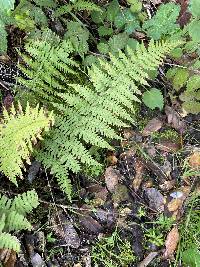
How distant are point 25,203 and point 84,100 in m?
0.82

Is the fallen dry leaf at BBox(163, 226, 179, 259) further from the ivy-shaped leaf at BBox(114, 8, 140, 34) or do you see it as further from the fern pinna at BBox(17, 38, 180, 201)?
the ivy-shaped leaf at BBox(114, 8, 140, 34)

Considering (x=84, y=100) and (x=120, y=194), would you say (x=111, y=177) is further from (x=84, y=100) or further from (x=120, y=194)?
(x=84, y=100)

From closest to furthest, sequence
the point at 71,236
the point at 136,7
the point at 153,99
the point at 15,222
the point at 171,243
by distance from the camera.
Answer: the point at 15,222
the point at 71,236
the point at 171,243
the point at 153,99
the point at 136,7

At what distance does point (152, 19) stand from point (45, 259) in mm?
1935

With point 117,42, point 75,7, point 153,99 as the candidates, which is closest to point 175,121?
point 153,99

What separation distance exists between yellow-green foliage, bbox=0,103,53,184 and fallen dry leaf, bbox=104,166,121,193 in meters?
0.69

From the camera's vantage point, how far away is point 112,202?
2.97 meters

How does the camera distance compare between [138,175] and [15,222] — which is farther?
[138,175]

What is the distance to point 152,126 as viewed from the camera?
323 cm

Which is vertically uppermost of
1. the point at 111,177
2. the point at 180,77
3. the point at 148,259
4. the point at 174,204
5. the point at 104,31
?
the point at 104,31

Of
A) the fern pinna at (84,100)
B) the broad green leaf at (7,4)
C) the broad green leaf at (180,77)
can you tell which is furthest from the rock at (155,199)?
the broad green leaf at (7,4)

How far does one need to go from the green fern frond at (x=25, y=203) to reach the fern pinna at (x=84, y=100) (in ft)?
0.81

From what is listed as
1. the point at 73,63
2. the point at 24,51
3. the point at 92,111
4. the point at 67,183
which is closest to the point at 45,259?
the point at 67,183

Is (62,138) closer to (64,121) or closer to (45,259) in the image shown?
(64,121)
